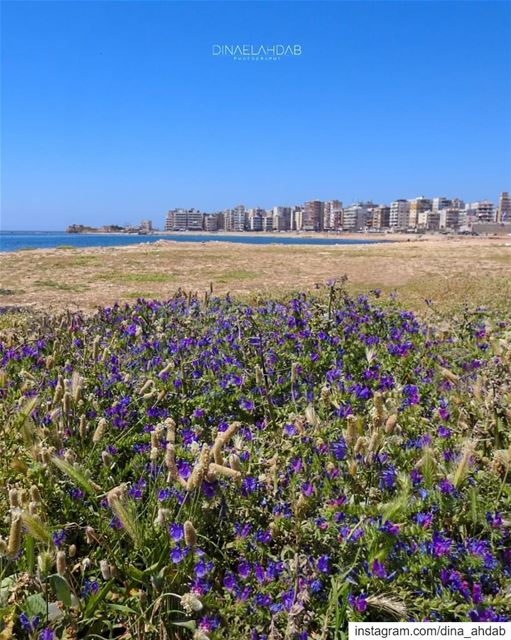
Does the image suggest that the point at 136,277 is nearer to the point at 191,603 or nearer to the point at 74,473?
the point at 74,473

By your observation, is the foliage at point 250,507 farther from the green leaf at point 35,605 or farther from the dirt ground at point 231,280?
the dirt ground at point 231,280

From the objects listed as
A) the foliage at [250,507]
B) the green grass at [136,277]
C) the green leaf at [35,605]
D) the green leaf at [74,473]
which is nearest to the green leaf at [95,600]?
the foliage at [250,507]

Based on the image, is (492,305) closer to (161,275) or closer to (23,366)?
(23,366)

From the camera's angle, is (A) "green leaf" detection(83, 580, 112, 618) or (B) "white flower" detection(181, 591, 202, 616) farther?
(A) "green leaf" detection(83, 580, 112, 618)

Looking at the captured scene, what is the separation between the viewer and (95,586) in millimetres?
2129

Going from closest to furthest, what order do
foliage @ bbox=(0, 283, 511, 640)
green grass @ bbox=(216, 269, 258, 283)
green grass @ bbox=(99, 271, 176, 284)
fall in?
foliage @ bbox=(0, 283, 511, 640) < green grass @ bbox=(99, 271, 176, 284) < green grass @ bbox=(216, 269, 258, 283)

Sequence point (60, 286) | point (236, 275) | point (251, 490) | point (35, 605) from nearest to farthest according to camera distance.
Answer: point (35, 605) < point (251, 490) < point (60, 286) < point (236, 275)

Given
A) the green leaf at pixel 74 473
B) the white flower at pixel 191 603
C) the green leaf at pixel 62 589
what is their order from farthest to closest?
the green leaf at pixel 74 473 < the green leaf at pixel 62 589 < the white flower at pixel 191 603

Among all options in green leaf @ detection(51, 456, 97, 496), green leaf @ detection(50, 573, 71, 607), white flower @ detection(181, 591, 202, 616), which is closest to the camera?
white flower @ detection(181, 591, 202, 616)

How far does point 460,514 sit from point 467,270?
15.4m

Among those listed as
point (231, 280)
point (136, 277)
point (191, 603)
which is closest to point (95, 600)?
point (191, 603)

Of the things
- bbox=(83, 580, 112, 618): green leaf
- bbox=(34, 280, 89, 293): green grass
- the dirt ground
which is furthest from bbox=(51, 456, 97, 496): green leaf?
bbox=(34, 280, 89, 293): green grass

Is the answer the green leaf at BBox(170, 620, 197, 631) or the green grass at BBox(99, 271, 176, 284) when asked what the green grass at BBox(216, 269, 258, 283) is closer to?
the green grass at BBox(99, 271, 176, 284)

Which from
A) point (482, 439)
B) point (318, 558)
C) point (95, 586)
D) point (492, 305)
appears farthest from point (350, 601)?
point (492, 305)
